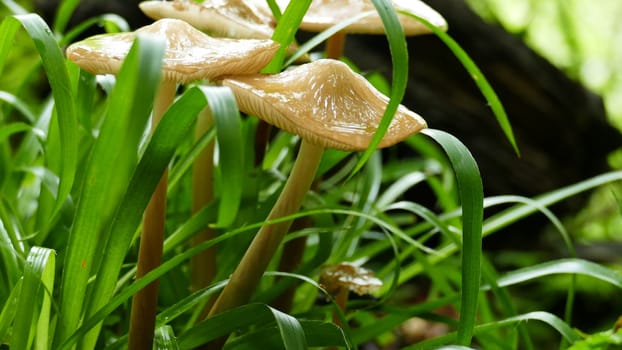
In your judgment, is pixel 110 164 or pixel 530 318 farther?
pixel 530 318

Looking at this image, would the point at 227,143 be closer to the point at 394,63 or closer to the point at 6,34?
the point at 394,63

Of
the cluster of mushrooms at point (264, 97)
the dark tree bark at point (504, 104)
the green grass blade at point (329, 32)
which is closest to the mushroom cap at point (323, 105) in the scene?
the cluster of mushrooms at point (264, 97)

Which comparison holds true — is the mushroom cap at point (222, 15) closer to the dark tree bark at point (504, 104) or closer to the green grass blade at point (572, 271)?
the green grass blade at point (572, 271)

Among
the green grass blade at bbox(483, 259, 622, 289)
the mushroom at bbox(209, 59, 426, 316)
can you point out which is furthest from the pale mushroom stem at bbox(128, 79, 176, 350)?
the green grass blade at bbox(483, 259, 622, 289)

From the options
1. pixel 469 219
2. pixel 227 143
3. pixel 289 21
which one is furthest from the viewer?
pixel 289 21

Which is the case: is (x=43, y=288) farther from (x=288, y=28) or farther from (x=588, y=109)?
(x=588, y=109)

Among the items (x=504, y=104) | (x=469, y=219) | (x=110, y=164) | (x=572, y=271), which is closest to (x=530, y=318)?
(x=572, y=271)

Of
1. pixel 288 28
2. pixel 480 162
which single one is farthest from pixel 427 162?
pixel 288 28
